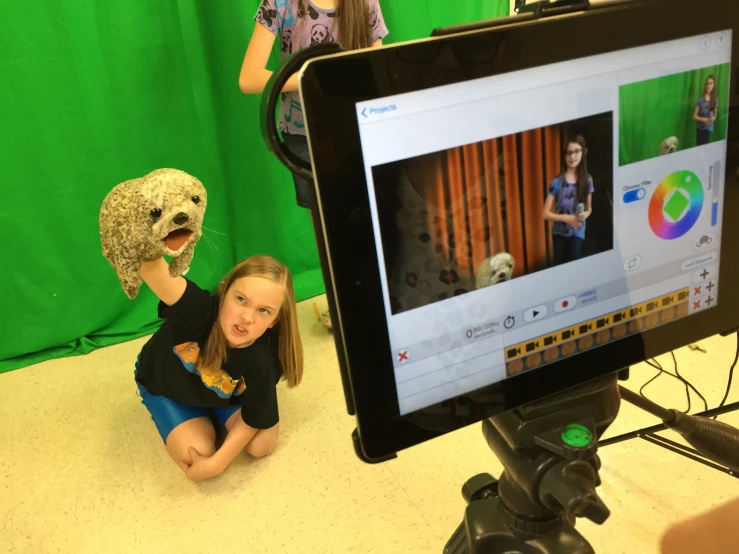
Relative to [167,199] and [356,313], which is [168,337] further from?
[356,313]

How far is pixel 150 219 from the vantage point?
0.98m

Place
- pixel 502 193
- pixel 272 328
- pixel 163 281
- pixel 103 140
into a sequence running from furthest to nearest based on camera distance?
pixel 103 140 → pixel 272 328 → pixel 163 281 → pixel 502 193

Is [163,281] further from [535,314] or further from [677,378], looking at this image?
[677,378]

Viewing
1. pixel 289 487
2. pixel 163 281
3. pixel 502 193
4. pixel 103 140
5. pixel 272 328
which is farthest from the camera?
pixel 103 140

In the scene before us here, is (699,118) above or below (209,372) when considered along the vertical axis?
above

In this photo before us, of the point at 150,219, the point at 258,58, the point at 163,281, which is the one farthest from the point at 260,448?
the point at 258,58

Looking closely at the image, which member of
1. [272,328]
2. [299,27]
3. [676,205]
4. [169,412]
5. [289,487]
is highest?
[299,27]

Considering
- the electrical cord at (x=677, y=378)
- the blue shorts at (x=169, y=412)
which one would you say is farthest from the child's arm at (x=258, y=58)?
the electrical cord at (x=677, y=378)

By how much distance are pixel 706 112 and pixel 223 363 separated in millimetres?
1006

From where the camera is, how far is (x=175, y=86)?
158 cm

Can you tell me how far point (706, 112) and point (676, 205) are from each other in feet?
0.22

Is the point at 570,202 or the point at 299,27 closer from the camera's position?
the point at 570,202

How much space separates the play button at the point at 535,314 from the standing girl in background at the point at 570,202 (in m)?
0.03

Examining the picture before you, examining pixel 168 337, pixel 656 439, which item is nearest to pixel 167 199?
pixel 168 337
